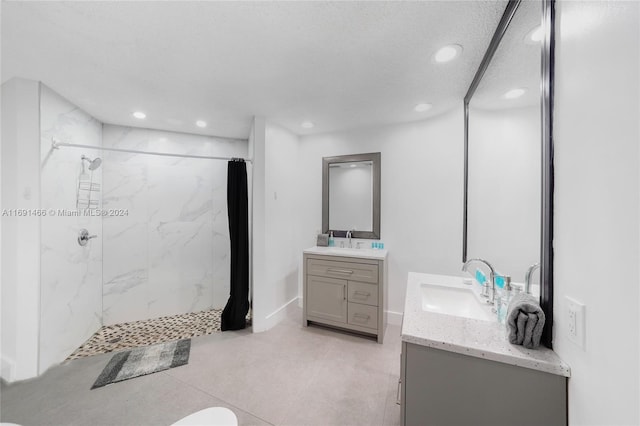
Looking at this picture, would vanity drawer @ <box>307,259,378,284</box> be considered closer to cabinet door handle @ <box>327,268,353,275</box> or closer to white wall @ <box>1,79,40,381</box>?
cabinet door handle @ <box>327,268,353,275</box>

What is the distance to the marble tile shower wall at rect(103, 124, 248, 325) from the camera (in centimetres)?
266

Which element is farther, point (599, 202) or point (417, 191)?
point (417, 191)

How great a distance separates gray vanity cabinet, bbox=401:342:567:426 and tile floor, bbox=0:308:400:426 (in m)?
0.78

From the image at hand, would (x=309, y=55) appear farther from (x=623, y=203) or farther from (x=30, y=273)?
(x=30, y=273)

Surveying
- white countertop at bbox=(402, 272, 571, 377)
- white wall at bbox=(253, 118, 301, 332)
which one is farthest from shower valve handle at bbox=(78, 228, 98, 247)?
white countertop at bbox=(402, 272, 571, 377)

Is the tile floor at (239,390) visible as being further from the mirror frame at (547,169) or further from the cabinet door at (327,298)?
the mirror frame at (547,169)

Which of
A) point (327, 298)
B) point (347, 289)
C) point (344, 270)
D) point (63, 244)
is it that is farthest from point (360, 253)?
point (63, 244)

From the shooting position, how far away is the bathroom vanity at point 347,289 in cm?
233

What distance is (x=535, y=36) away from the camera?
36.9 inches

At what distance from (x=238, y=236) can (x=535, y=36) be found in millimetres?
2657

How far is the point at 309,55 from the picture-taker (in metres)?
1.49

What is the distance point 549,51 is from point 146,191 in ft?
11.7

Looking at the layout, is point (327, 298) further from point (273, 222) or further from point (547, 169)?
point (547, 169)

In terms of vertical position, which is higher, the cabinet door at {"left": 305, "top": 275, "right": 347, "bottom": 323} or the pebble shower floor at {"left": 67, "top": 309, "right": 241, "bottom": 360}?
the cabinet door at {"left": 305, "top": 275, "right": 347, "bottom": 323}
